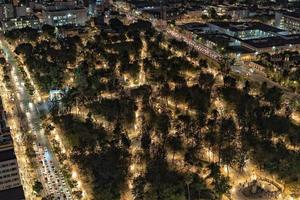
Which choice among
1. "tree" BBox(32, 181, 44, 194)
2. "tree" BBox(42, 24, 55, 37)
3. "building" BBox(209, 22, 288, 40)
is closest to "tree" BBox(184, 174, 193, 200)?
"tree" BBox(32, 181, 44, 194)

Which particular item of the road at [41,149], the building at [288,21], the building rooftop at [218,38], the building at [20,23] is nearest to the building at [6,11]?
the building at [20,23]

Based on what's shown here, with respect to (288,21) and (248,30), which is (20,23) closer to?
(248,30)

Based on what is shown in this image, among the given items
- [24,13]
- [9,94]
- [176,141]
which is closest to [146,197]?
[176,141]

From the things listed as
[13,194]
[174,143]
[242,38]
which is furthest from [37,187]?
[242,38]

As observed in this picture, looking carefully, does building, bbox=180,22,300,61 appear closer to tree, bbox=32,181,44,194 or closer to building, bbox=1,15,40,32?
building, bbox=1,15,40,32

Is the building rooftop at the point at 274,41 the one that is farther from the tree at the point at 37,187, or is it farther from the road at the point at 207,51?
the tree at the point at 37,187
